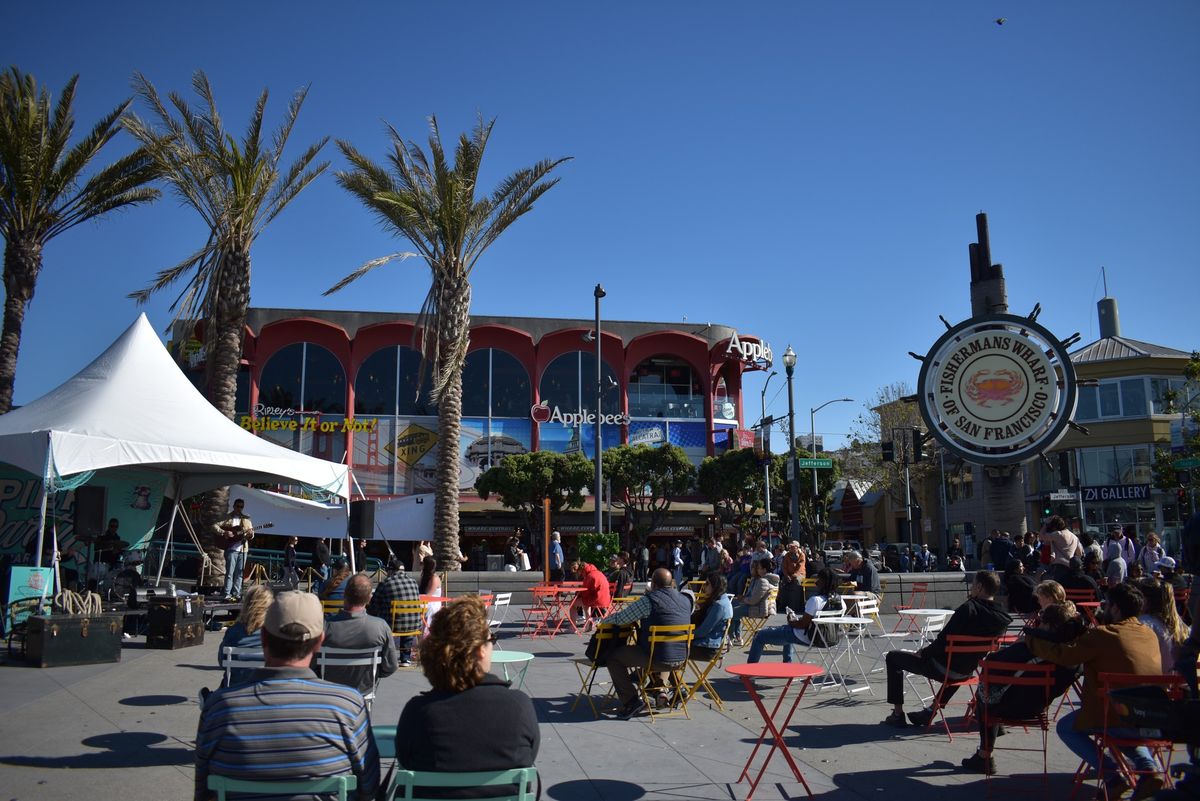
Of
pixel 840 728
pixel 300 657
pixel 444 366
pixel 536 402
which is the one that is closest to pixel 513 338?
pixel 536 402

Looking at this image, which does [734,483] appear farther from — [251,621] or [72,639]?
[251,621]

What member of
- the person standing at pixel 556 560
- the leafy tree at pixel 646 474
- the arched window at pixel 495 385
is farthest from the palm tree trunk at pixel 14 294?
the arched window at pixel 495 385

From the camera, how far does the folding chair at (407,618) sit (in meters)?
9.74

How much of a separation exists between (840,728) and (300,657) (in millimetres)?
5222

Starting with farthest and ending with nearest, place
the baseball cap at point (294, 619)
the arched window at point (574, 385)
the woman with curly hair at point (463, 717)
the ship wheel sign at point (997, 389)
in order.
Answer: the arched window at point (574, 385) → the ship wheel sign at point (997, 389) → the baseball cap at point (294, 619) → the woman with curly hair at point (463, 717)

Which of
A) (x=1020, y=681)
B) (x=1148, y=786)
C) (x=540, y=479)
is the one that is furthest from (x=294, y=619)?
(x=540, y=479)

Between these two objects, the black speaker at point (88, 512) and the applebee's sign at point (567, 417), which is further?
the applebee's sign at point (567, 417)

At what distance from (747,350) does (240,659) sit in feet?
126

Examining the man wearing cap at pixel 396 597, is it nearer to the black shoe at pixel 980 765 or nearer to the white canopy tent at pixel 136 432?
the white canopy tent at pixel 136 432

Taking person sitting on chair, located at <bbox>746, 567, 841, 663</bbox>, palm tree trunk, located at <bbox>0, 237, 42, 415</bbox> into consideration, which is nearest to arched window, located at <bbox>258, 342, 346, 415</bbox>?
palm tree trunk, located at <bbox>0, 237, 42, 415</bbox>

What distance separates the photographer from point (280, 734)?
3.21 meters

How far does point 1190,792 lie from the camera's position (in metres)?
3.39

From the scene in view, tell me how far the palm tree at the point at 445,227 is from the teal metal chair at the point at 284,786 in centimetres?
1601

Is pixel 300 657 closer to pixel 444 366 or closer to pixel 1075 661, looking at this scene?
pixel 1075 661
